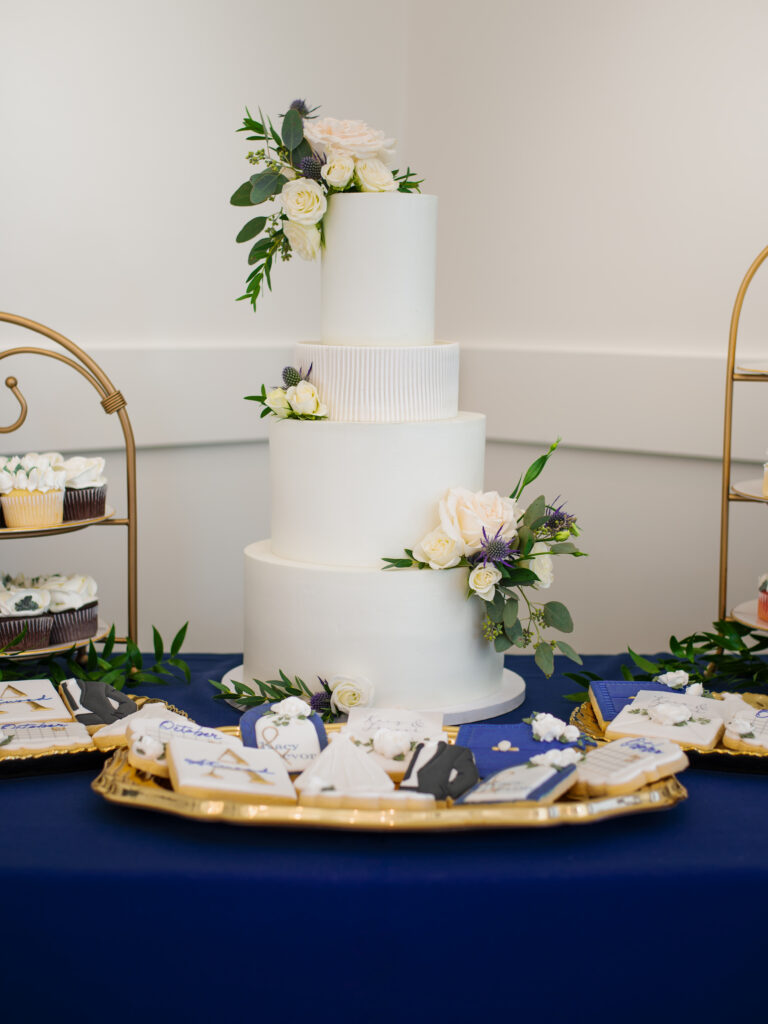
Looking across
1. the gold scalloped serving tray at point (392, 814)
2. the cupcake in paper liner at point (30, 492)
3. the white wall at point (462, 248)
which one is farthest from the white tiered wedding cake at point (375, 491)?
the white wall at point (462, 248)

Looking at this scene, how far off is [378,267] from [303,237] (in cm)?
12

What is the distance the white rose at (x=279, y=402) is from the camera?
1.59m

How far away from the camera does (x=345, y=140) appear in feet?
5.02

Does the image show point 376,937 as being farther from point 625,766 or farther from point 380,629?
point 380,629

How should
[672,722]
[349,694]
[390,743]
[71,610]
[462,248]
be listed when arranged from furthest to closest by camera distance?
[462,248], [71,610], [349,694], [672,722], [390,743]

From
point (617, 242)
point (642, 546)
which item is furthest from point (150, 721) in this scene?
point (617, 242)

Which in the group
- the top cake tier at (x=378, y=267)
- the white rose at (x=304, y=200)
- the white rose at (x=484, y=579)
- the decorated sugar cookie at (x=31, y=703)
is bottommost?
the decorated sugar cookie at (x=31, y=703)

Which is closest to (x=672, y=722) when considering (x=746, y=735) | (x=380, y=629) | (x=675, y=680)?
(x=746, y=735)

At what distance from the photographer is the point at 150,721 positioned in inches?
47.0

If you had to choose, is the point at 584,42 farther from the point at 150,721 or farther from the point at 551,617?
the point at 150,721

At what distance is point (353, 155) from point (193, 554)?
1382mm

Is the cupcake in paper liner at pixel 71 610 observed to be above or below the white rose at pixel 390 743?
above

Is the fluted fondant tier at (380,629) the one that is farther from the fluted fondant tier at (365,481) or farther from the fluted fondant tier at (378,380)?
the fluted fondant tier at (378,380)

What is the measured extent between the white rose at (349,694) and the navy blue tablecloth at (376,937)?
48 cm
